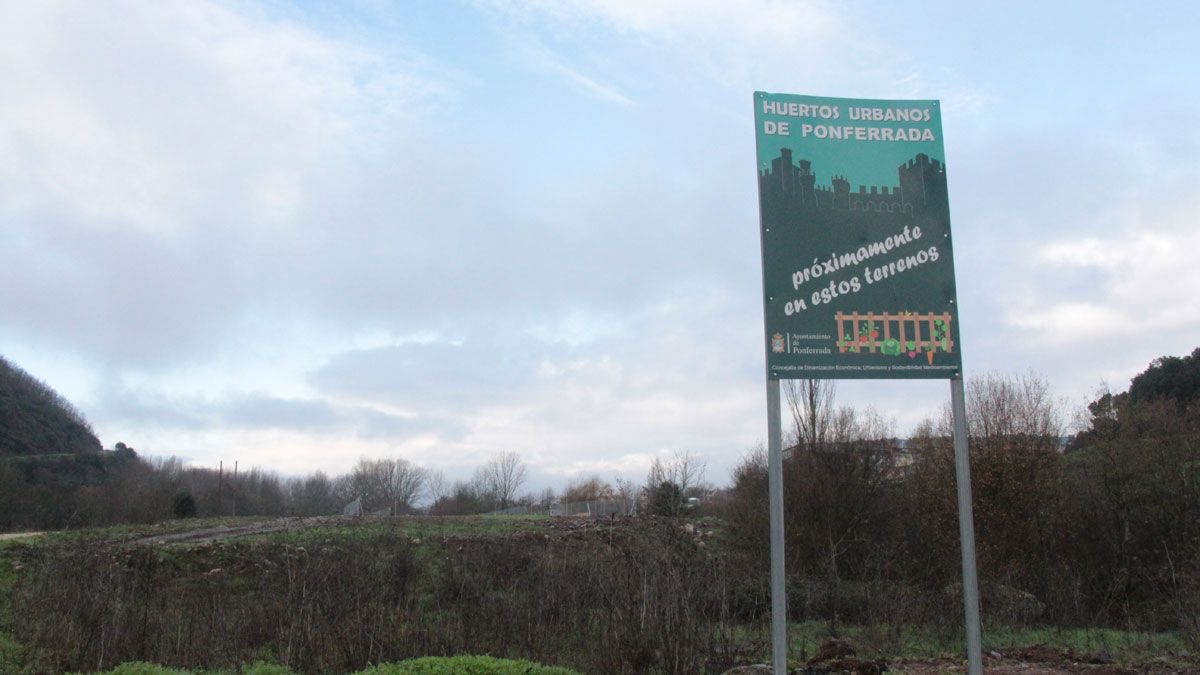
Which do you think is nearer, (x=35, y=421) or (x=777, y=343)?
(x=777, y=343)

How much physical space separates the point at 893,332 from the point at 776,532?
4.88 feet

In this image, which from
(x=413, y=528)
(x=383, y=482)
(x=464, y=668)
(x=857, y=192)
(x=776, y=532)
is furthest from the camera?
(x=383, y=482)

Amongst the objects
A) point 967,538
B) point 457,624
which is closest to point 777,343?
point 967,538

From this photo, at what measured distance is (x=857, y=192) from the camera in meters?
6.12

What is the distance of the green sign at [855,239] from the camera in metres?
5.88

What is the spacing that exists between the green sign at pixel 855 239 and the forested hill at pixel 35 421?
84.6 meters

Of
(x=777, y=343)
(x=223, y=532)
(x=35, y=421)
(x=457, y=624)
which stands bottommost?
(x=457, y=624)

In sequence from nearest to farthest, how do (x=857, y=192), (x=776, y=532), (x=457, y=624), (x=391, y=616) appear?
(x=776, y=532) → (x=857, y=192) → (x=391, y=616) → (x=457, y=624)

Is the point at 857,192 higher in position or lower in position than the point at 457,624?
higher

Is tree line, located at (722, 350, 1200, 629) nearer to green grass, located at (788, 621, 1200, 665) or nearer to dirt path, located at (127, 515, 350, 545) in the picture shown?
green grass, located at (788, 621, 1200, 665)

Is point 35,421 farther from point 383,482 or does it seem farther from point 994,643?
point 994,643

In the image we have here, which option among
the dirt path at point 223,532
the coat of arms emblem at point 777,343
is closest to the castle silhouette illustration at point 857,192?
the coat of arms emblem at point 777,343

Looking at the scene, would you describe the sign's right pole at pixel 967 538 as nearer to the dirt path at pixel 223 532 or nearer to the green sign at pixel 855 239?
the green sign at pixel 855 239

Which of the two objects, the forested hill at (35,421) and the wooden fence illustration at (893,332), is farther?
the forested hill at (35,421)
